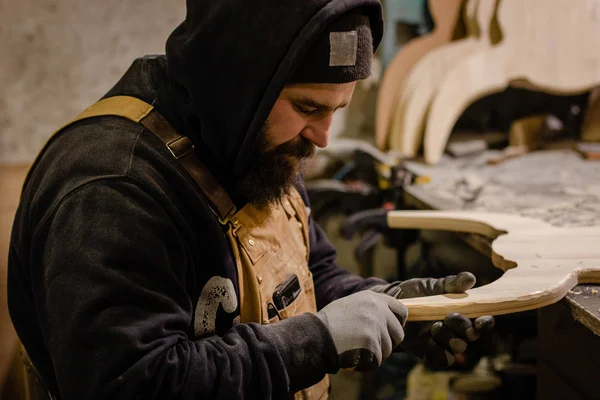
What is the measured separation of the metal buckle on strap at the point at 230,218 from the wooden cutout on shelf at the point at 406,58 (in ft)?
5.48

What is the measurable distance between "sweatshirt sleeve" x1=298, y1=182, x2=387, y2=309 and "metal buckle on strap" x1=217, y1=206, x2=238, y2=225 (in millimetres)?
329

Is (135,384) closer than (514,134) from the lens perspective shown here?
Yes

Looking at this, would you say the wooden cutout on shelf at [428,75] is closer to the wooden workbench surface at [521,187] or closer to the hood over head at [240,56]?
the wooden workbench surface at [521,187]

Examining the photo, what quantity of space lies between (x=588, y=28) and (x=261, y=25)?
202 cm

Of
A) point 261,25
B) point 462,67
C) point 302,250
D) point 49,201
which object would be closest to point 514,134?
point 462,67

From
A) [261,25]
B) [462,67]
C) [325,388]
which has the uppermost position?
[261,25]

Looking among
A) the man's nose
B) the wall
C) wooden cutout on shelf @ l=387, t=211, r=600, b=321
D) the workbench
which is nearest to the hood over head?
the man's nose

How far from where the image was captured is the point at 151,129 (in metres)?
1.09

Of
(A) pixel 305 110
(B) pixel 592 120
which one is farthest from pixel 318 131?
(B) pixel 592 120

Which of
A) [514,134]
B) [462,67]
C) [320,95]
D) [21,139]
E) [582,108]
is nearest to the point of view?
[320,95]

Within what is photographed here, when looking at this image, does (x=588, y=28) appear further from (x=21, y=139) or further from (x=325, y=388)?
(x=21, y=139)

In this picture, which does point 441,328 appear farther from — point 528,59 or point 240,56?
point 528,59

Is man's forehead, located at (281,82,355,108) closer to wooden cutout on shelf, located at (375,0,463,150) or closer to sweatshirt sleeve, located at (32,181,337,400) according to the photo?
sweatshirt sleeve, located at (32,181,337,400)

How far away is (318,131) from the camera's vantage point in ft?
3.88
